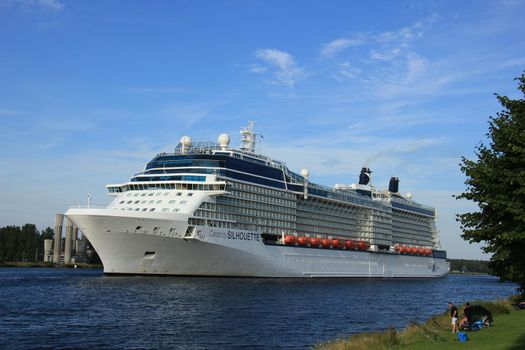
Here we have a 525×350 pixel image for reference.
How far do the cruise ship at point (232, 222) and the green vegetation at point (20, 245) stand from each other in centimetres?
10975

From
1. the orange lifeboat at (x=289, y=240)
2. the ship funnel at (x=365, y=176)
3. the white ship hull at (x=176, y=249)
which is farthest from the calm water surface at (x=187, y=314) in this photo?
the ship funnel at (x=365, y=176)

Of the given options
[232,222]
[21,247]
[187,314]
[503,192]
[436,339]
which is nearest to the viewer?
[503,192]

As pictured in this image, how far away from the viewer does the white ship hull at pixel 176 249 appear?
2436 inches

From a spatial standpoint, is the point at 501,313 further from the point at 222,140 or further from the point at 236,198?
the point at 222,140

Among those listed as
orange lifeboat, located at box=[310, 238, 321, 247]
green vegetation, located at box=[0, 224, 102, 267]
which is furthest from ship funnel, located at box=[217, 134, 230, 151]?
green vegetation, located at box=[0, 224, 102, 267]

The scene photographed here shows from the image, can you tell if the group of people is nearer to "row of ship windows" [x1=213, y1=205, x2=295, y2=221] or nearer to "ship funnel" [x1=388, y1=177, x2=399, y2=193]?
"row of ship windows" [x1=213, y1=205, x2=295, y2=221]

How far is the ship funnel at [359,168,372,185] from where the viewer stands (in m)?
123

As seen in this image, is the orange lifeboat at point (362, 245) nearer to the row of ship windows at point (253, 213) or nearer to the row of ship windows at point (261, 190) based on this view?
the row of ship windows at point (253, 213)

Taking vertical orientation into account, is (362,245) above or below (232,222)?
below

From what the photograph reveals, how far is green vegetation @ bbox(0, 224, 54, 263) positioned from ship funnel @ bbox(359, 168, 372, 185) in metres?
108

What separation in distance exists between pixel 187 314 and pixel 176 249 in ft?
84.1

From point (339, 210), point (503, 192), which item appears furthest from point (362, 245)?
point (503, 192)

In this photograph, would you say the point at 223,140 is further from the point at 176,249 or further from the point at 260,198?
the point at 176,249

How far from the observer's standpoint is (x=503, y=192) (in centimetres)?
2067
